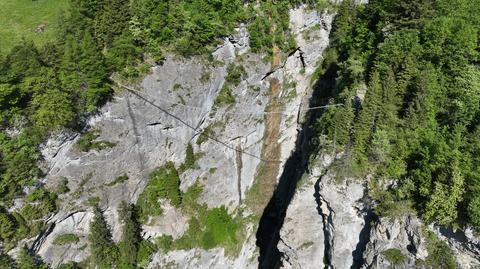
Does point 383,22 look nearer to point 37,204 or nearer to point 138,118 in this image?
point 138,118

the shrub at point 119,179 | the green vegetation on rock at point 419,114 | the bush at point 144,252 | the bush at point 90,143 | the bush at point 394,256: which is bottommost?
the bush at point 144,252

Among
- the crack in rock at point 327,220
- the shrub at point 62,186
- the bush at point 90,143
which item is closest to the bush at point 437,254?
the crack in rock at point 327,220

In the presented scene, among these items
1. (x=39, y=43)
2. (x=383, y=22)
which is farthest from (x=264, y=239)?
(x=39, y=43)

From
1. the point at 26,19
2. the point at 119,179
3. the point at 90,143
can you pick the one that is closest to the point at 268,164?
the point at 119,179

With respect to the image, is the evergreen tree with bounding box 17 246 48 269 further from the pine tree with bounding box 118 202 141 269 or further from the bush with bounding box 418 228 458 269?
the bush with bounding box 418 228 458 269

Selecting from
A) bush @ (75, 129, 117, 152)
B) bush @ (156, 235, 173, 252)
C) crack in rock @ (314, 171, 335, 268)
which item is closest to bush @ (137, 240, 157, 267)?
bush @ (156, 235, 173, 252)

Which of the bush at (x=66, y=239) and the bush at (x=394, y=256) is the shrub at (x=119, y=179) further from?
the bush at (x=394, y=256)

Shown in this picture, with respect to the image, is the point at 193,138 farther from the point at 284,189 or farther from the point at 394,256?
the point at 394,256
